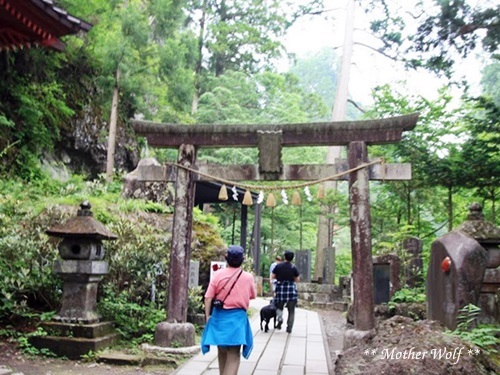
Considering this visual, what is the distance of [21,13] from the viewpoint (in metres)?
6.06

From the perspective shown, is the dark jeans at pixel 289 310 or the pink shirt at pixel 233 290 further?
the dark jeans at pixel 289 310

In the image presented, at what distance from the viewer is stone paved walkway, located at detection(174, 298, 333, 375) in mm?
6578

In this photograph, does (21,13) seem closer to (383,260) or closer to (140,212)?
(140,212)

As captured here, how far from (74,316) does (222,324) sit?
4074 mm

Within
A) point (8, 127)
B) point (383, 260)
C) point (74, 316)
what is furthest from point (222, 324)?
point (8, 127)

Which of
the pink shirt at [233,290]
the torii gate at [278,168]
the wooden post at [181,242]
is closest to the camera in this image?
the pink shirt at [233,290]

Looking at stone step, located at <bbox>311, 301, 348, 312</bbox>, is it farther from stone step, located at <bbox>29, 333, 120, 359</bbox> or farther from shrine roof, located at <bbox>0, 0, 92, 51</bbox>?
shrine roof, located at <bbox>0, 0, 92, 51</bbox>

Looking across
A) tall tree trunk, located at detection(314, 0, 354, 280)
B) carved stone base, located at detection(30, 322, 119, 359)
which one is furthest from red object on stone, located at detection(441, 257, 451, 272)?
tall tree trunk, located at detection(314, 0, 354, 280)

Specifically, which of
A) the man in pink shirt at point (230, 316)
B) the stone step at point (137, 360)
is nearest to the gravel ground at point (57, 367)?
the stone step at point (137, 360)

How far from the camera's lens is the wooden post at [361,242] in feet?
24.6

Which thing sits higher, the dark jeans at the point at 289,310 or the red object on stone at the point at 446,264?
the red object on stone at the point at 446,264

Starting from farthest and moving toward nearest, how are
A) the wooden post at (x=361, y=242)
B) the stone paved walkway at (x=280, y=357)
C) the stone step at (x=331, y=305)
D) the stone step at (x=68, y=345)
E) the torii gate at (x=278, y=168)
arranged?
the stone step at (x=331, y=305) < the torii gate at (x=278, y=168) < the wooden post at (x=361, y=242) < the stone step at (x=68, y=345) < the stone paved walkway at (x=280, y=357)

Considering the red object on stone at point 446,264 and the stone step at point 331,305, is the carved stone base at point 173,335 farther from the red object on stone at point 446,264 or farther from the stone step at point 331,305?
the stone step at point 331,305

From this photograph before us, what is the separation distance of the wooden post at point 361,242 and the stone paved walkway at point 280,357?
3.31 ft
